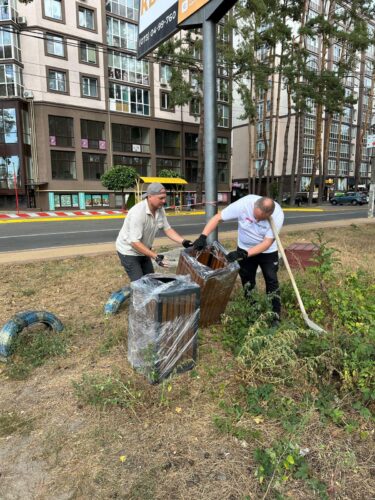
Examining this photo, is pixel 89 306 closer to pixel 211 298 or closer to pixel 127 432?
pixel 211 298

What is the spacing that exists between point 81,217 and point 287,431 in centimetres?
2013

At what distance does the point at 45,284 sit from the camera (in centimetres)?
579

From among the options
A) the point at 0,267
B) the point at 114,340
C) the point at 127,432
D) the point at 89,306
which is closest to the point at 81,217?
the point at 0,267

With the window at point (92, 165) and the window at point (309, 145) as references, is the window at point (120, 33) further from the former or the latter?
the window at point (309, 145)

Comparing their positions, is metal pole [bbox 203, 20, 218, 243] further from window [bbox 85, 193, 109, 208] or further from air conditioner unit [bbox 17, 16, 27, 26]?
air conditioner unit [bbox 17, 16, 27, 26]

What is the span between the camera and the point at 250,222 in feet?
12.8

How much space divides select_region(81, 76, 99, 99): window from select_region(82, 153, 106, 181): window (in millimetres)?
5135

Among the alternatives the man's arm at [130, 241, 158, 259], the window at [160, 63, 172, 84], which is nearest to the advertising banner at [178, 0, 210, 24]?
the man's arm at [130, 241, 158, 259]

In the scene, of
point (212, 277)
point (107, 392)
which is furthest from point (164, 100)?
point (107, 392)

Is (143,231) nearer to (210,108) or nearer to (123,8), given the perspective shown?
(210,108)

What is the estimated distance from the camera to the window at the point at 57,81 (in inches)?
1180

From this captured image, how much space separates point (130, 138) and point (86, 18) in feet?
34.1

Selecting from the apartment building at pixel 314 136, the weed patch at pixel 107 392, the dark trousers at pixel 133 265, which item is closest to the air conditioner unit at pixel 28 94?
the apartment building at pixel 314 136

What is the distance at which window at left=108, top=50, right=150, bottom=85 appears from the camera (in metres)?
33.3
